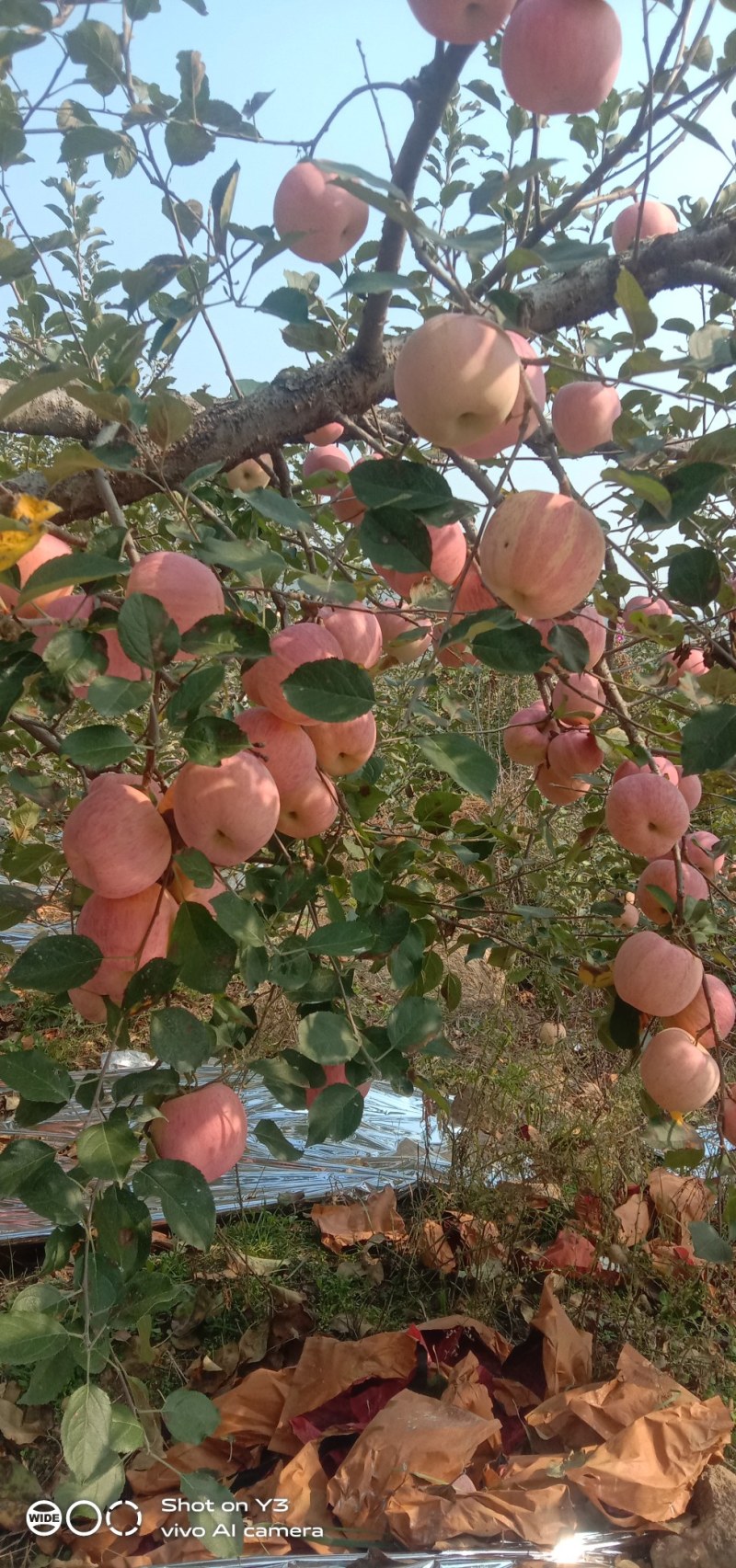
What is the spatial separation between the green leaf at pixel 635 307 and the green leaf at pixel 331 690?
0.29m

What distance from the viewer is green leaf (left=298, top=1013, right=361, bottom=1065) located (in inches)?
31.8

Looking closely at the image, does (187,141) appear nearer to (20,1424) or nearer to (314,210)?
(314,210)

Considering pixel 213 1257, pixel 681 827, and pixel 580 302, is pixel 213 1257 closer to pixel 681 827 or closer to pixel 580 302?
pixel 681 827

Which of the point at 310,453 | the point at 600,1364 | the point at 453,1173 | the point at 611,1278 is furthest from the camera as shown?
the point at 453,1173

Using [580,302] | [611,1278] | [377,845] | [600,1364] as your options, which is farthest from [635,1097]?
[580,302]

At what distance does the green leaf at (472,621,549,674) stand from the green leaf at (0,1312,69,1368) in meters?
0.61

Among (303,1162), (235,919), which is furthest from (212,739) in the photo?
(303,1162)

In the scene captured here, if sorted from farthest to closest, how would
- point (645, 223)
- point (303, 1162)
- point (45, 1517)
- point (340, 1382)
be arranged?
point (303, 1162) < point (340, 1382) < point (45, 1517) < point (645, 223)

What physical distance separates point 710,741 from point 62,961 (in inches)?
20.5

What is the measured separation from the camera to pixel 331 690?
2.11ft

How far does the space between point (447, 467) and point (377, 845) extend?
0.48 metres

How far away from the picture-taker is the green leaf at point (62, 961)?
691mm

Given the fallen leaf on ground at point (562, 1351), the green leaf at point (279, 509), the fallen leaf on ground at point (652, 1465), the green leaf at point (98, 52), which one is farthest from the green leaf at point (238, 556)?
the fallen leaf on ground at point (562, 1351)

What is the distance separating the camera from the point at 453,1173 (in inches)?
77.1
